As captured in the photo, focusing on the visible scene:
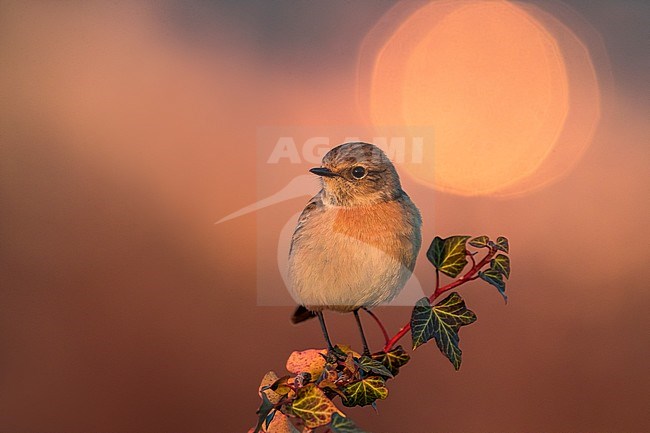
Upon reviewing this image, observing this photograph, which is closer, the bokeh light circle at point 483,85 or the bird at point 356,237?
the bird at point 356,237

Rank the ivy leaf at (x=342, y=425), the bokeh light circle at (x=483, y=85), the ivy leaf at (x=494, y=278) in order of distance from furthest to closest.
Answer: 1. the bokeh light circle at (x=483, y=85)
2. the ivy leaf at (x=494, y=278)
3. the ivy leaf at (x=342, y=425)

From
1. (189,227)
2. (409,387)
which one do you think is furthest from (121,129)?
(409,387)

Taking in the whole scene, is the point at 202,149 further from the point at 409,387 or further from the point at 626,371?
the point at 626,371

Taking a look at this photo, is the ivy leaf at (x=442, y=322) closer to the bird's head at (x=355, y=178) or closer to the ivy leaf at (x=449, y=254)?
the ivy leaf at (x=449, y=254)

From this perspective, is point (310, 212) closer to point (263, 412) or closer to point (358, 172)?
point (358, 172)

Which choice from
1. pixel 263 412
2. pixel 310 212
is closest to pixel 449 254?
pixel 263 412

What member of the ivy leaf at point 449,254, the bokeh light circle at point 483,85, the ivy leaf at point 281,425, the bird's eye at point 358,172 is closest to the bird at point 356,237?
the bird's eye at point 358,172
